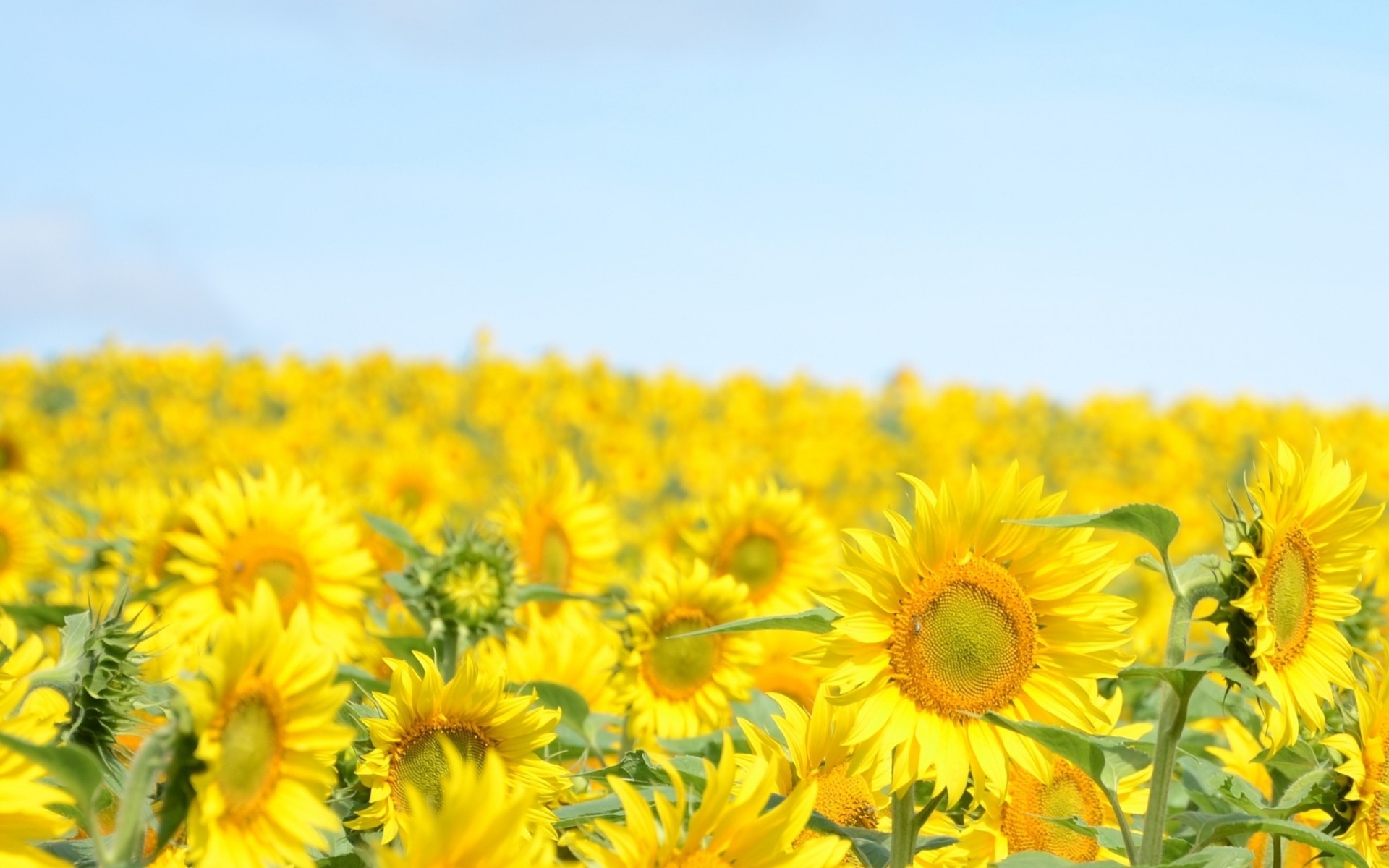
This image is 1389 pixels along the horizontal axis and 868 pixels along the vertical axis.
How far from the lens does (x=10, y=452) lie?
653cm

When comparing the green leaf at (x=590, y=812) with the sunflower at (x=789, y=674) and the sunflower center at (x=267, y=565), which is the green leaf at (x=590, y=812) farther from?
the sunflower center at (x=267, y=565)

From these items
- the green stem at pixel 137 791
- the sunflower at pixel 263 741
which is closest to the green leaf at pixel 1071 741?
the sunflower at pixel 263 741

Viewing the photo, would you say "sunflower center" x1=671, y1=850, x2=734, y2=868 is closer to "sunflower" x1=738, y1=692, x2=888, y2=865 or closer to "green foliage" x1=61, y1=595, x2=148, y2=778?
"sunflower" x1=738, y1=692, x2=888, y2=865

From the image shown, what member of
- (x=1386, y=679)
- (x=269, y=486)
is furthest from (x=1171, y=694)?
(x=269, y=486)

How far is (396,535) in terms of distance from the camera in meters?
3.13

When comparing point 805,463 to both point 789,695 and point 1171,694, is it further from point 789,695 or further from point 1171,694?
point 1171,694

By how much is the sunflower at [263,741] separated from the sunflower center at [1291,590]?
1221 mm

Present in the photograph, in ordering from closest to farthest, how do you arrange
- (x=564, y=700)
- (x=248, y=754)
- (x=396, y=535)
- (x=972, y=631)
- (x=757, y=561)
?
1. (x=248, y=754)
2. (x=972, y=631)
3. (x=564, y=700)
4. (x=396, y=535)
5. (x=757, y=561)

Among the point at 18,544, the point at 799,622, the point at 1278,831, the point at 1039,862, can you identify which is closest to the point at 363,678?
the point at 799,622

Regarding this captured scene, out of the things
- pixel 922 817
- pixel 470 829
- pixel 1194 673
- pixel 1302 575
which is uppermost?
pixel 1302 575

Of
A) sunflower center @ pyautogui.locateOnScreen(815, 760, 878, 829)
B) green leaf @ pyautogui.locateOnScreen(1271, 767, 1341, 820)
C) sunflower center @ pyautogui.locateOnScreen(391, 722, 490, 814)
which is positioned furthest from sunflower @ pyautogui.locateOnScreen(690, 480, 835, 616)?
sunflower center @ pyautogui.locateOnScreen(391, 722, 490, 814)

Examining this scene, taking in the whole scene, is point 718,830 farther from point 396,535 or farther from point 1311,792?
point 396,535

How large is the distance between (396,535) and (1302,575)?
1.93 meters

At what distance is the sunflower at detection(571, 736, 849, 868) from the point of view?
1473 millimetres
